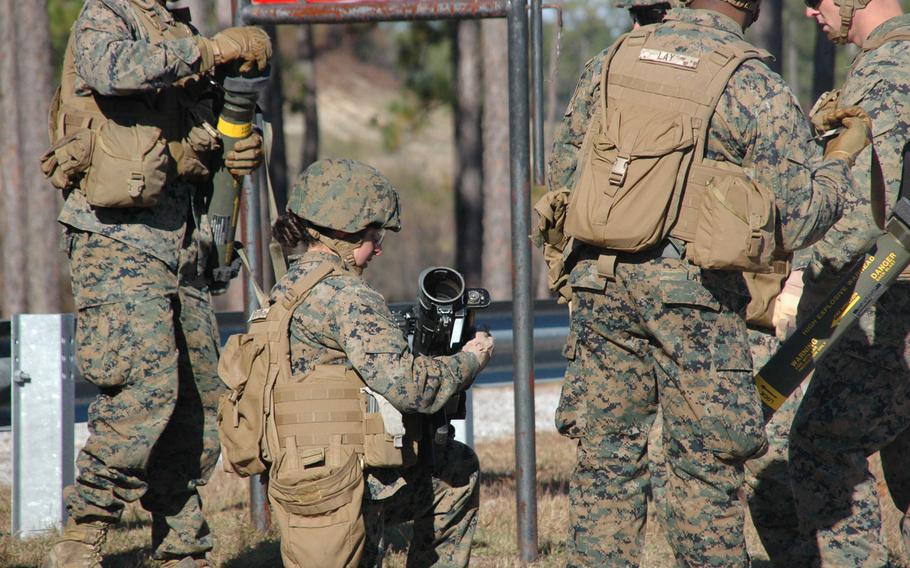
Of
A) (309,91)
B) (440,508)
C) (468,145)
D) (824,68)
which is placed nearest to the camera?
(440,508)

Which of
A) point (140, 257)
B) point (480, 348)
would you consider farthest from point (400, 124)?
point (480, 348)

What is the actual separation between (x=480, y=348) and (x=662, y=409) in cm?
63

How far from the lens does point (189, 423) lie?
463 centimetres

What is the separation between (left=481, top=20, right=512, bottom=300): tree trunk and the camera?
15.5m

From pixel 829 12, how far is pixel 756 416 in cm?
168

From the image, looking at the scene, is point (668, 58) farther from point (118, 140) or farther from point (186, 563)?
point (186, 563)

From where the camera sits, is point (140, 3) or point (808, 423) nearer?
point (808, 423)

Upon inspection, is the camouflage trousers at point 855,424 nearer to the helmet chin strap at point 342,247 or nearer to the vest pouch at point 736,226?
the vest pouch at point 736,226

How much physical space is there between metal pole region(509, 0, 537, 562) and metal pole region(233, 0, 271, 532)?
127 cm

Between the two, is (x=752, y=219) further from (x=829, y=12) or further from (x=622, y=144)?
(x=829, y=12)

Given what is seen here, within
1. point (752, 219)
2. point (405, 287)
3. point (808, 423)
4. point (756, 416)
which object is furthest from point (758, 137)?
point (405, 287)

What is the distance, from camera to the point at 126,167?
430 centimetres

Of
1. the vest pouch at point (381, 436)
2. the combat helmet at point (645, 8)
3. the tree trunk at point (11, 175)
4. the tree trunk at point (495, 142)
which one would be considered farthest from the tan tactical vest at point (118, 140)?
the tree trunk at point (495, 142)

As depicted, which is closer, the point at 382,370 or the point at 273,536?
the point at 382,370
